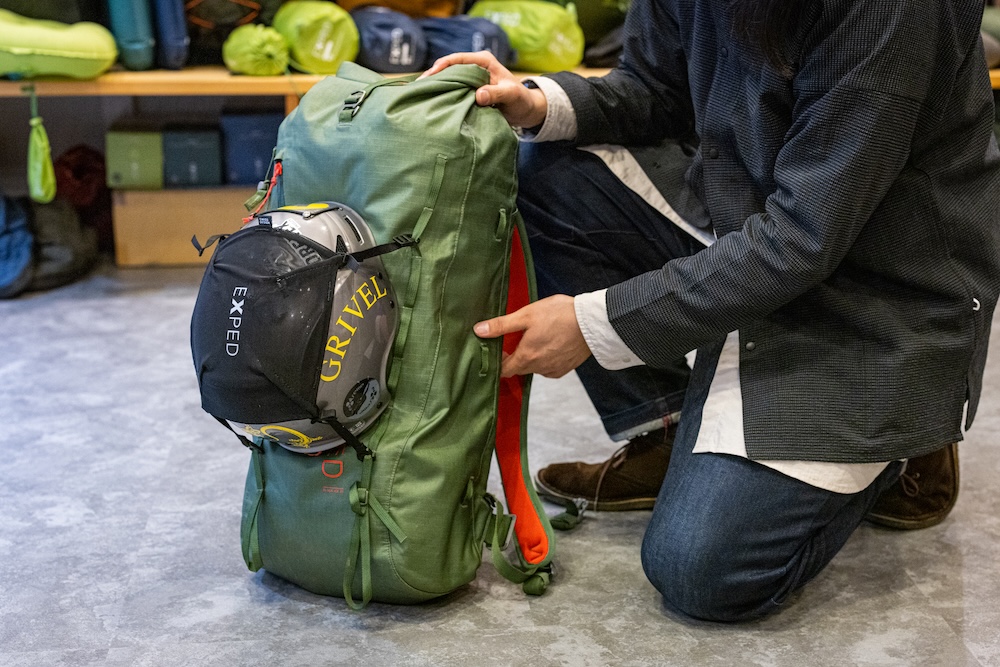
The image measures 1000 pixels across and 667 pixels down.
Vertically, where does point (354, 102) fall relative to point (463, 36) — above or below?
above

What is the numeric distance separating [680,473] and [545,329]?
257mm

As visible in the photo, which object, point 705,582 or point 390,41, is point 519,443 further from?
point 390,41

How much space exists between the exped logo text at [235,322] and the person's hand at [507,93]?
383 mm

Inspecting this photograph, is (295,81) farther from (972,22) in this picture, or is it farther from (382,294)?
(972,22)

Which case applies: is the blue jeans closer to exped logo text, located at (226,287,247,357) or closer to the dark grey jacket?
the dark grey jacket

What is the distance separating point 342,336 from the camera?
1191 millimetres

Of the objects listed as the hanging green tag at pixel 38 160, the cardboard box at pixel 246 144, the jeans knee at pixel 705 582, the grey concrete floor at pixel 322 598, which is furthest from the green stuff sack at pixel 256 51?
the jeans knee at pixel 705 582

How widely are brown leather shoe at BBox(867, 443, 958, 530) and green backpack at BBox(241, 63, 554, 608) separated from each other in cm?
59

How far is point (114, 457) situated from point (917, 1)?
4.42ft

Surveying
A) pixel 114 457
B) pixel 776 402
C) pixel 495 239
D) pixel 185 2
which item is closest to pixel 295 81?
pixel 185 2

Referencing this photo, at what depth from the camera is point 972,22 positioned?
1.17 m

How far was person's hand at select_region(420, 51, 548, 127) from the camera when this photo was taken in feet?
4.55

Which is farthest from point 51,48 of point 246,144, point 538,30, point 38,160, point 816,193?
point 816,193

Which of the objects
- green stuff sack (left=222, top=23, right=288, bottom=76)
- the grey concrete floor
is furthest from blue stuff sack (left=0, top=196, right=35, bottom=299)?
the grey concrete floor
